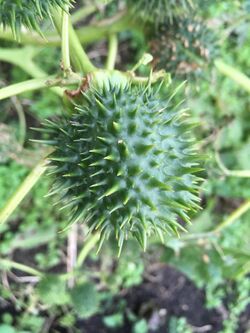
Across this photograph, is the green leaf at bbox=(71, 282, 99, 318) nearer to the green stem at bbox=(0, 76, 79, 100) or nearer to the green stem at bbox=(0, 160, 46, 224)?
the green stem at bbox=(0, 160, 46, 224)

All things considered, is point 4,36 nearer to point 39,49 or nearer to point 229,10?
point 39,49

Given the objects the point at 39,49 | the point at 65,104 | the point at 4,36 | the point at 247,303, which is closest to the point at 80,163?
the point at 65,104

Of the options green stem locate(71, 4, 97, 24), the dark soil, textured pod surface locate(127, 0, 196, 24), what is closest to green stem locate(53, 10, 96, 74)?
textured pod surface locate(127, 0, 196, 24)

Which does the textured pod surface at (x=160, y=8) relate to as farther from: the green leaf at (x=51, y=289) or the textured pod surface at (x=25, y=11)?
the green leaf at (x=51, y=289)

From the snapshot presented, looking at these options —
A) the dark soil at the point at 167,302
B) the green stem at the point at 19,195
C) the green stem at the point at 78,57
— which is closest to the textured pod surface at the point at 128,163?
the green stem at the point at 19,195

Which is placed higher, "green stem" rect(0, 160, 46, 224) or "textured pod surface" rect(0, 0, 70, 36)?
"textured pod surface" rect(0, 0, 70, 36)
